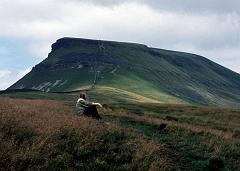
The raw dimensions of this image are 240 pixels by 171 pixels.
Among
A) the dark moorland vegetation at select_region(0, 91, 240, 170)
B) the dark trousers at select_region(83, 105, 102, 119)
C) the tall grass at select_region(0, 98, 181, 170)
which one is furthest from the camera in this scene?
the dark trousers at select_region(83, 105, 102, 119)

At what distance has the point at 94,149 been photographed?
15805 millimetres

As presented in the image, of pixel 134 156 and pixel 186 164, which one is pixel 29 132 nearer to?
pixel 134 156

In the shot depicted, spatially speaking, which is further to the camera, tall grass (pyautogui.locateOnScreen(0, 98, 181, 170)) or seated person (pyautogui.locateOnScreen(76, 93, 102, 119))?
seated person (pyautogui.locateOnScreen(76, 93, 102, 119))

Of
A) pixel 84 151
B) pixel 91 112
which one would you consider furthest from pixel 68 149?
pixel 91 112

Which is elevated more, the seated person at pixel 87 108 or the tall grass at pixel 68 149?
the seated person at pixel 87 108

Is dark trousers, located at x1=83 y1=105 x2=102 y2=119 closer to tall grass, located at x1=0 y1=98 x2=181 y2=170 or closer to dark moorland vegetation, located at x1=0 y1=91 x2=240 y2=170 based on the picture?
dark moorland vegetation, located at x1=0 y1=91 x2=240 y2=170

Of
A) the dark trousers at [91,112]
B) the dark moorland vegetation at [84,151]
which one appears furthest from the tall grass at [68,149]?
the dark trousers at [91,112]

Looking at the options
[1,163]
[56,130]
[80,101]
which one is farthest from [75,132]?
[80,101]

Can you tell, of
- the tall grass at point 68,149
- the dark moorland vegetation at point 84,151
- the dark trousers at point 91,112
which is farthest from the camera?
the dark trousers at point 91,112

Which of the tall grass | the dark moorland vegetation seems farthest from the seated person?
the tall grass

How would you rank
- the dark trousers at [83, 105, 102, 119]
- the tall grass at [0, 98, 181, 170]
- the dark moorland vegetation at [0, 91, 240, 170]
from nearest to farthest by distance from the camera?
the tall grass at [0, 98, 181, 170] < the dark moorland vegetation at [0, 91, 240, 170] < the dark trousers at [83, 105, 102, 119]

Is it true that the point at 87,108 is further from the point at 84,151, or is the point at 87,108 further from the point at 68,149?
the point at 68,149

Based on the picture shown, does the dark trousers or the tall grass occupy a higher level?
the dark trousers

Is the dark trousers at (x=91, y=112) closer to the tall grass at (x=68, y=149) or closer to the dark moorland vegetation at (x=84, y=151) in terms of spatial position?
the dark moorland vegetation at (x=84, y=151)
